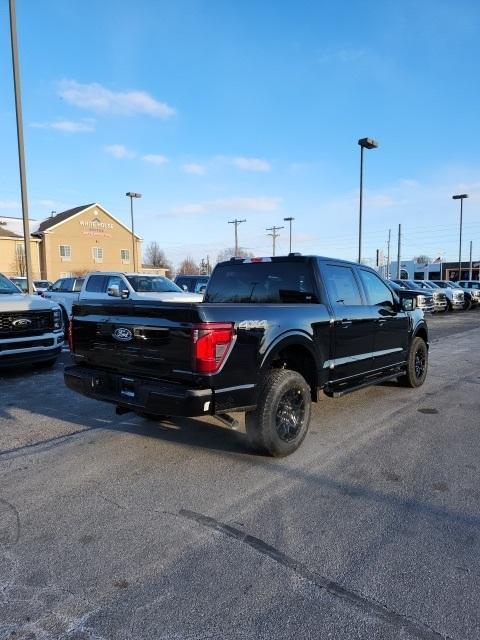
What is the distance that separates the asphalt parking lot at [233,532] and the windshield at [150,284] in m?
7.71

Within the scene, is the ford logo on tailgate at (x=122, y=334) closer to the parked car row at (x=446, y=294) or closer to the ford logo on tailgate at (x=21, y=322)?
the ford logo on tailgate at (x=21, y=322)

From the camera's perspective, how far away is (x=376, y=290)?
656 centimetres

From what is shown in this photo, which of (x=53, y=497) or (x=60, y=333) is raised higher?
(x=60, y=333)

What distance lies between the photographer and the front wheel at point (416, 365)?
7.33m

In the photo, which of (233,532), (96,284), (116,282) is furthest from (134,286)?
(233,532)

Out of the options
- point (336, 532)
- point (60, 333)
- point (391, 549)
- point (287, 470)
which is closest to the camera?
point (391, 549)

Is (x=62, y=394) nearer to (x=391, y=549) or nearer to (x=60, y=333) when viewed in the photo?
Result: (x=60, y=333)

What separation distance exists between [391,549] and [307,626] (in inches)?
36.3

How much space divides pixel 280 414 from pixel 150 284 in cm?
949

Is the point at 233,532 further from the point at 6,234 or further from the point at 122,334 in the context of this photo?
the point at 6,234

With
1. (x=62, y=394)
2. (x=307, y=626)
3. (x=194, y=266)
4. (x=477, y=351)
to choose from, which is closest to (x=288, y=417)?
(x=307, y=626)

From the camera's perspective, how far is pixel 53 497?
3.77 metres

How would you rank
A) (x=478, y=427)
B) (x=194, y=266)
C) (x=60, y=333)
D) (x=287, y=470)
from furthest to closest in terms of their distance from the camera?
(x=194, y=266)
(x=60, y=333)
(x=478, y=427)
(x=287, y=470)

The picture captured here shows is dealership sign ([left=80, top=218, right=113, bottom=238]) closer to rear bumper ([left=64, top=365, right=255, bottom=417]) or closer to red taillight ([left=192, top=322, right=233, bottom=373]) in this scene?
rear bumper ([left=64, top=365, right=255, bottom=417])
